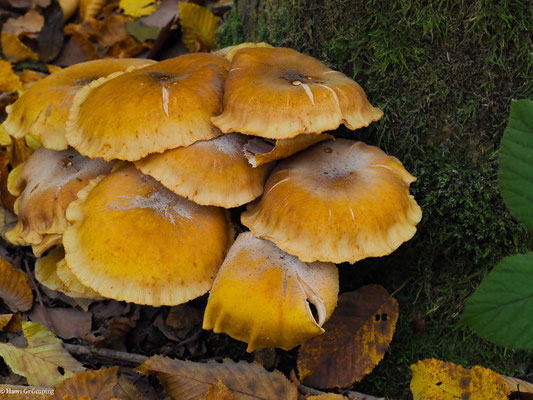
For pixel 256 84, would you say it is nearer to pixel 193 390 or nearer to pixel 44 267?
pixel 193 390

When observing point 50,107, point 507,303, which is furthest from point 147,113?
point 507,303

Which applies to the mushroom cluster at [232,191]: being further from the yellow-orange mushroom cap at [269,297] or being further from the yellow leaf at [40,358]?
the yellow leaf at [40,358]

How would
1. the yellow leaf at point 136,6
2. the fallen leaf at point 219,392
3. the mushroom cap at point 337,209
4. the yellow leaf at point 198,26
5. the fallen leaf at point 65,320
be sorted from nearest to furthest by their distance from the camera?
the mushroom cap at point 337,209, the fallen leaf at point 219,392, the fallen leaf at point 65,320, the yellow leaf at point 198,26, the yellow leaf at point 136,6

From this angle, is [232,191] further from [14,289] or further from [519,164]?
[14,289]

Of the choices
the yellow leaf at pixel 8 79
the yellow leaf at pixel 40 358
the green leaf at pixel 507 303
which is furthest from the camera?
the yellow leaf at pixel 8 79

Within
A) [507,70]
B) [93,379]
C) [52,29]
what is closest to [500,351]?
[507,70]

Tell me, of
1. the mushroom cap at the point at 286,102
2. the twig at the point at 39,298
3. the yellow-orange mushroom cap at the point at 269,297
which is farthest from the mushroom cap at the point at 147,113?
the twig at the point at 39,298

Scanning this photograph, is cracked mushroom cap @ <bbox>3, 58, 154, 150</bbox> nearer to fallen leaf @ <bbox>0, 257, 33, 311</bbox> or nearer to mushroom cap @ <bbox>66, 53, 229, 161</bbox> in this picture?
mushroom cap @ <bbox>66, 53, 229, 161</bbox>
